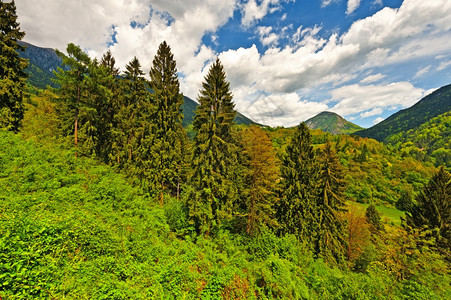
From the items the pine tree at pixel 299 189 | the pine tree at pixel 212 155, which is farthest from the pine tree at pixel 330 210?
the pine tree at pixel 212 155

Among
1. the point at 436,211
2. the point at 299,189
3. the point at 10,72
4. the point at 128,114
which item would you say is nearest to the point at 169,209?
the point at 299,189

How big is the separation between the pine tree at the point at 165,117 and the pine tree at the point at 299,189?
1267 centimetres

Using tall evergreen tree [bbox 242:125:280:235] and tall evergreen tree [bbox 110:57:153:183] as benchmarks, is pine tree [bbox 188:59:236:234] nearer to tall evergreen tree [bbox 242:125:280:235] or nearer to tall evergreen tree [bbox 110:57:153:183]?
tall evergreen tree [bbox 242:125:280:235]

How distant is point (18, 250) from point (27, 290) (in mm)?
1079

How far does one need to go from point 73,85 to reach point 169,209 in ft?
57.4

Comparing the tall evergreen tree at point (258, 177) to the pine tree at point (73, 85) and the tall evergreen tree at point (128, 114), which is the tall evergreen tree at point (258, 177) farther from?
the pine tree at point (73, 85)

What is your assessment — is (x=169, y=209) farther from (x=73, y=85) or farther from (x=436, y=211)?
(x=436, y=211)

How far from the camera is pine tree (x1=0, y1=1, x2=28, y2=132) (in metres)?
17.2

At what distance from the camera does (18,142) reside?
13.8m

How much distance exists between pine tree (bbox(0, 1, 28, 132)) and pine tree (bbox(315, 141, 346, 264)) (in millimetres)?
34252

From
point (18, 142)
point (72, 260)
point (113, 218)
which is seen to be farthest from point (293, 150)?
point (18, 142)

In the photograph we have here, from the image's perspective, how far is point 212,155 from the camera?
15281 millimetres

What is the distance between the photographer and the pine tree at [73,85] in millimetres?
18141

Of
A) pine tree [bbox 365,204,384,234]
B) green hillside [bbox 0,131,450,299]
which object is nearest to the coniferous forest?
green hillside [bbox 0,131,450,299]
